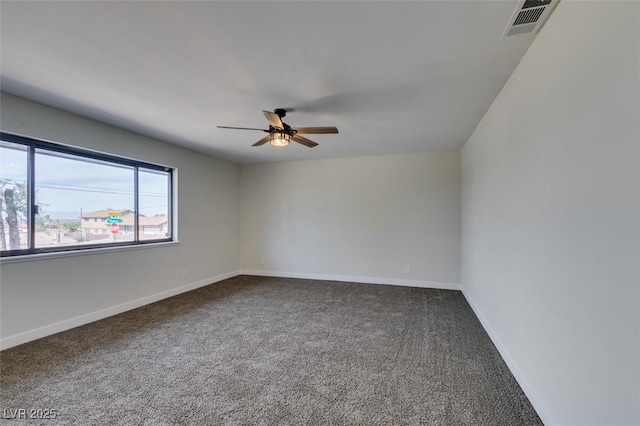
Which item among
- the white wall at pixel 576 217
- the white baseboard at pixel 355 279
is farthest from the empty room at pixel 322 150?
the white baseboard at pixel 355 279

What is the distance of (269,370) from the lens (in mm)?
2316

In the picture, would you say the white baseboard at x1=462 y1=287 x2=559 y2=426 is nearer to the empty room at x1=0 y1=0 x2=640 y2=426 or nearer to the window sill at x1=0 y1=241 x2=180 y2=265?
the empty room at x1=0 y1=0 x2=640 y2=426

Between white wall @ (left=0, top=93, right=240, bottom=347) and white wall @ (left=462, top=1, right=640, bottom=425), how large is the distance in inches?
172

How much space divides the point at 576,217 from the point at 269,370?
231cm

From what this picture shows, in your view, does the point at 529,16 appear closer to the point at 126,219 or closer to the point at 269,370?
the point at 269,370

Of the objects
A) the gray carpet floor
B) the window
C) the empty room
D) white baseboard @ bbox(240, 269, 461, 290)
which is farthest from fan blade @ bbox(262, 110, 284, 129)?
white baseboard @ bbox(240, 269, 461, 290)

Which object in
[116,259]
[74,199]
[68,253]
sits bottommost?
[116,259]

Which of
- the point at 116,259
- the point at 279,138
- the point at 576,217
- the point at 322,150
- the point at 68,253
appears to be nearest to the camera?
the point at 576,217

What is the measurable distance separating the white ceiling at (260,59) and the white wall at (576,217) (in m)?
0.43

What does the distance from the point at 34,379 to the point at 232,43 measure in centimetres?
292

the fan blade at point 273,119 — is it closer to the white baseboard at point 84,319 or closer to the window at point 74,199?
the window at point 74,199

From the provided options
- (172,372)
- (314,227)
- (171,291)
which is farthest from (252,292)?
(172,372)

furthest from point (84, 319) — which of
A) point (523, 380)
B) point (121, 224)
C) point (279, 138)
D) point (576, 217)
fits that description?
point (576, 217)

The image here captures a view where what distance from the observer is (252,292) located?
4.68 m
